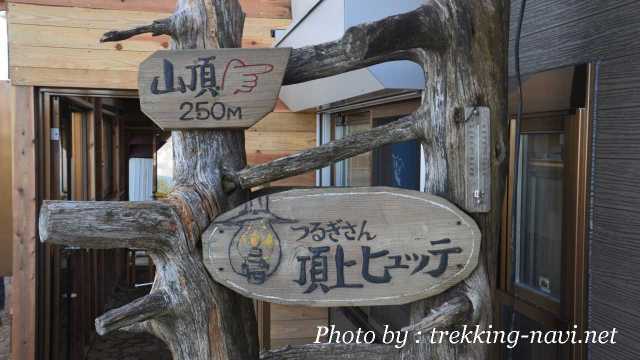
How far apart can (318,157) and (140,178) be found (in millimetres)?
7961

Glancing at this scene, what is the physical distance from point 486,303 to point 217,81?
2.90ft

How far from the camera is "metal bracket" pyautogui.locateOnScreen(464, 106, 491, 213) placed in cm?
140

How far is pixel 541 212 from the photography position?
2.11 metres

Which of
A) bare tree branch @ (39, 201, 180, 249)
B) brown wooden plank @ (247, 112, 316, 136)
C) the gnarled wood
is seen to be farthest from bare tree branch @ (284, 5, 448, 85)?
brown wooden plank @ (247, 112, 316, 136)

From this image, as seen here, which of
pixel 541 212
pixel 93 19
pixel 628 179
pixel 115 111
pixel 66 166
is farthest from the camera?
pixel 115 111

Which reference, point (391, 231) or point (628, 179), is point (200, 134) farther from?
point (628, 179)

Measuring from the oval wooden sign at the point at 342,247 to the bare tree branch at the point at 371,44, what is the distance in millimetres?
319

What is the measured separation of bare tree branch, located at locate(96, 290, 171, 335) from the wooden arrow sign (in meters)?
0.42

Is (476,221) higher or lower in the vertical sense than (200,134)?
lower

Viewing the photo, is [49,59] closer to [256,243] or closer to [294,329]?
[294,329]

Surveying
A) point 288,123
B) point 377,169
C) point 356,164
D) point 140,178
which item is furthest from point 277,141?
point 140,178

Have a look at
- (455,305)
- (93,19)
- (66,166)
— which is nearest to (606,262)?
(455,305)

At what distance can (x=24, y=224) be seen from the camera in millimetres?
3678

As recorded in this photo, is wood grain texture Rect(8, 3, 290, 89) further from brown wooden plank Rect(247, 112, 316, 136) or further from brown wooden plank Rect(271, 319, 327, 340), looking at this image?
brown wooden plank Rect(271, 319, 327, 340)
